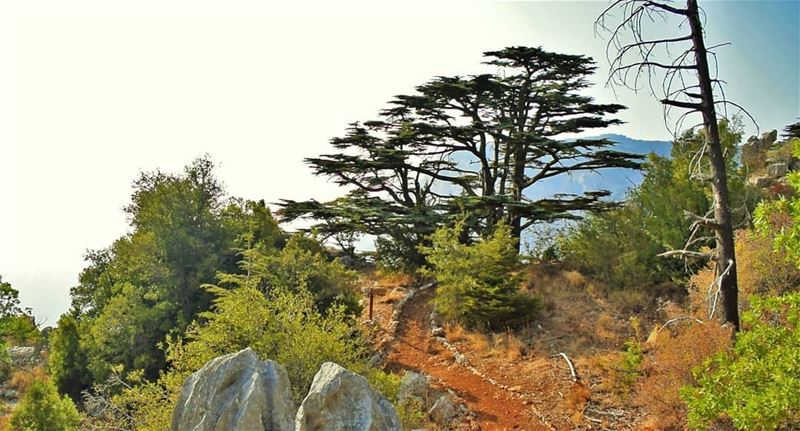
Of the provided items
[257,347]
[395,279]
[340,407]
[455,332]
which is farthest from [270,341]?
[395,279]

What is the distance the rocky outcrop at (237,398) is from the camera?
5410 millimetres

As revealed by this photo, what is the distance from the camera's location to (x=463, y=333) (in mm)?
14398

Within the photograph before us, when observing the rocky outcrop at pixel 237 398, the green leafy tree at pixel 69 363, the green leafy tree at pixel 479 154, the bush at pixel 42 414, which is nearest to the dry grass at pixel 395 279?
the green leafy tree at pixel 479 154

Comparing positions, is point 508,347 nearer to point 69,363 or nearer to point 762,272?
point 762,272

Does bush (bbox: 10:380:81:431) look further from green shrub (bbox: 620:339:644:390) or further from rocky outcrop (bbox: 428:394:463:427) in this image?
green shrub (bbox: 620:339:644:390)

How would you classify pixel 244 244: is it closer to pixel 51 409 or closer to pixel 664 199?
pixel 51 409

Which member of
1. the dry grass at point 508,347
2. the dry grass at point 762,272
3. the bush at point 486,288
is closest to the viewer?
the dry grass at point 762,272

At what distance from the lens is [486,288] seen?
539 inches

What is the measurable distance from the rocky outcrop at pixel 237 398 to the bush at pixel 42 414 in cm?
694

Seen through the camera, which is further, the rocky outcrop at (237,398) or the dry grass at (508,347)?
the dry grass at (508,347)

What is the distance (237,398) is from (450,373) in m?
7.41

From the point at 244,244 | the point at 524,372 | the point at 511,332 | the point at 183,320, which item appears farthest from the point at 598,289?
the point at 183,320

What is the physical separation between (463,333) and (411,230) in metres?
7.04

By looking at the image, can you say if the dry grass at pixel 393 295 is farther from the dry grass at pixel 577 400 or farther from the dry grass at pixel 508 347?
the dry grass at pixel 577 400
